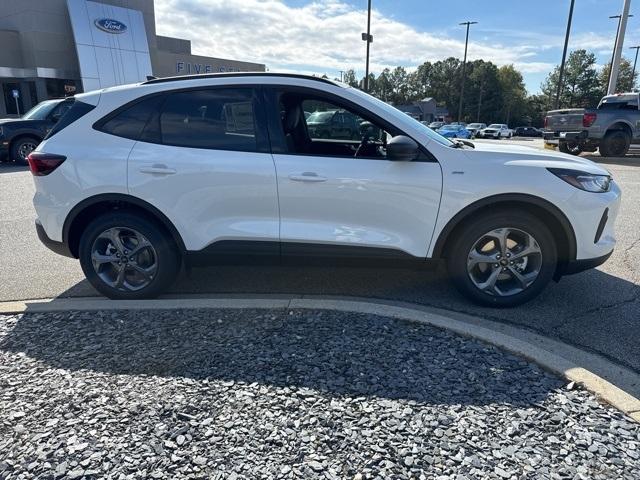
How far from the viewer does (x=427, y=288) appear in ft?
13.7

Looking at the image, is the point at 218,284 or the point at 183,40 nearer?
the point at 218,284

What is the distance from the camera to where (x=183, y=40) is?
50.4 metres

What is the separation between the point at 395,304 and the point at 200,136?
2.14m

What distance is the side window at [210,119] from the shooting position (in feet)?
11.9

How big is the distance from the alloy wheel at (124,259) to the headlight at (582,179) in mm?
3317

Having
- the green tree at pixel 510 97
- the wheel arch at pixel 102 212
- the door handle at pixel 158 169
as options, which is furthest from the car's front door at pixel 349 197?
the green tree at pixel 510 97

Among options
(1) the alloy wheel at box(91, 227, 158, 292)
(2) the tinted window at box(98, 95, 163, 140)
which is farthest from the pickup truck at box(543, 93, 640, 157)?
(1) the alloy wheel at box(91, 227, 158, 292)

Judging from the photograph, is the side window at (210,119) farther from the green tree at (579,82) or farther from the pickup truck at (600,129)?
the green tree at (579,82)

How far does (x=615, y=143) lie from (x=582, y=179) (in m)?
13.7

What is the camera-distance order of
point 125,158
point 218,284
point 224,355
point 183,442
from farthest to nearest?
point 218,284 → point 125,158 → point 224,355 → point 183,442

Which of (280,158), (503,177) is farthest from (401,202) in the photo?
(280,158)

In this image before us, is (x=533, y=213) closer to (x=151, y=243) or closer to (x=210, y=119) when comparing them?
(x=210, y=119)

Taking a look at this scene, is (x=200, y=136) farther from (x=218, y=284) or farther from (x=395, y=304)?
(x=395, y=304)

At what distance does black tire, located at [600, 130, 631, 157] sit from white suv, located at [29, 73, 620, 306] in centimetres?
1320
